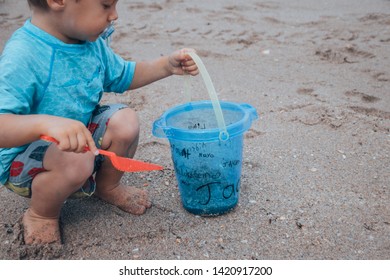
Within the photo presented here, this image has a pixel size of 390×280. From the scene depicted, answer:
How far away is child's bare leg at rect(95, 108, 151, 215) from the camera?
5.48 ft

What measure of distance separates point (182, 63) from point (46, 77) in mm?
523

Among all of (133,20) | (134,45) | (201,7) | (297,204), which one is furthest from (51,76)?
(201,7)

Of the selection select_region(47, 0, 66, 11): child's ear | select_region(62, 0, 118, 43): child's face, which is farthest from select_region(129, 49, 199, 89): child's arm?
select_region(47, 0, 66, 11): child's ear

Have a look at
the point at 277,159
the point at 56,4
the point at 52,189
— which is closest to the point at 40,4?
the point at 56,4

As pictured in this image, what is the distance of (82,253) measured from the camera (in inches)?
60.6

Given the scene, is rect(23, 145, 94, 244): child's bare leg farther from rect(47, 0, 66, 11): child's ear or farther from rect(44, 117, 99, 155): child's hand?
rect(47, 0, 66, 11): child's ear

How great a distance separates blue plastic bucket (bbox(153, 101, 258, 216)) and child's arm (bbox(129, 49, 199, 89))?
15cm

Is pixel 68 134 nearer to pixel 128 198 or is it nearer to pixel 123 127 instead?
pixel 123 127

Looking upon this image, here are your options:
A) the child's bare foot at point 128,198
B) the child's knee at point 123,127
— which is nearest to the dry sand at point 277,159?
the child's bare foot at point 128,198

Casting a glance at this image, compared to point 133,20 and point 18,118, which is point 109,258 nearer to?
point 18,118

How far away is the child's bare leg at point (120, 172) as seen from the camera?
1.67 metres

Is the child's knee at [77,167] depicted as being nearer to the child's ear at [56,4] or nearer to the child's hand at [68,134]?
the child's hand at [68,134]

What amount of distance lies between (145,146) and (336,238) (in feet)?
3.33

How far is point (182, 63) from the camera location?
69.9 inches
